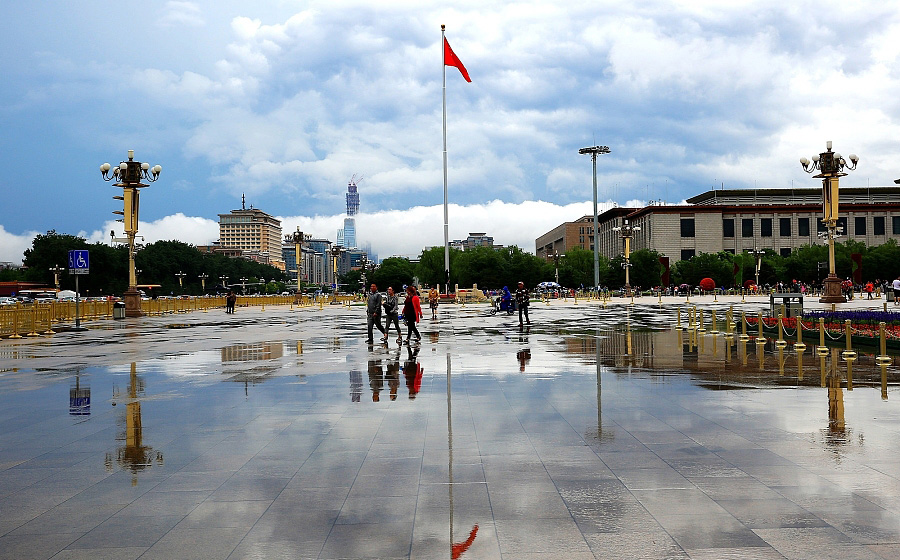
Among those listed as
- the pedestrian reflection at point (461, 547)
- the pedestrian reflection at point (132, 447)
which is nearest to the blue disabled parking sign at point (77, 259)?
the pedestrian reflection at point (132, 447)

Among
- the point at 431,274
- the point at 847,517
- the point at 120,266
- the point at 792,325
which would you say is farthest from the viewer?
the point at 431,274

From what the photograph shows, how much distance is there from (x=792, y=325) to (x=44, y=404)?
21.3 m

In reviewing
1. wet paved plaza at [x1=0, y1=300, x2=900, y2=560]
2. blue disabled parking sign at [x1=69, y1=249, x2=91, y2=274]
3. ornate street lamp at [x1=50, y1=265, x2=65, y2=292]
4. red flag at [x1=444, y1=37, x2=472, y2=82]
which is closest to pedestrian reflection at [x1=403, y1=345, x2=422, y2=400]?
wet paved plaza at [x1=0, y1=300, x2=900, y2=560]

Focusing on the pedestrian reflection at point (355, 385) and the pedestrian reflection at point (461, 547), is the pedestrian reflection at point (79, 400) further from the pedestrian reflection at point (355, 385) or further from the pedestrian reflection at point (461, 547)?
the pedestrian reflection at point (461, 547)

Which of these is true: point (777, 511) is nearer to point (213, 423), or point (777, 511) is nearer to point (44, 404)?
point (213, 423)

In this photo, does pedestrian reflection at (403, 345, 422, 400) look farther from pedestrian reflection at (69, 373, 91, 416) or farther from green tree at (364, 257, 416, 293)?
green tree at (364, 257, 416, 293)

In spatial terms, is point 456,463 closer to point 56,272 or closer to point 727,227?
point 56,272

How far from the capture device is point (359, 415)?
9859 mm

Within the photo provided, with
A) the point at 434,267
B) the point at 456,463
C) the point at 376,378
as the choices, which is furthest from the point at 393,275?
the point at 456,463

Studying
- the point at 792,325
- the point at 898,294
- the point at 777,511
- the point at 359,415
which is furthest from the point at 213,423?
the point at 898,294

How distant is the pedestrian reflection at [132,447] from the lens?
24.1 feet

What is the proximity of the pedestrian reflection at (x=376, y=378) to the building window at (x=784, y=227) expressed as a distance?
125732mm

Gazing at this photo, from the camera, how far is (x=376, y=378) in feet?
45.6

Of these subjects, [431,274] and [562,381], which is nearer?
[562,381]
